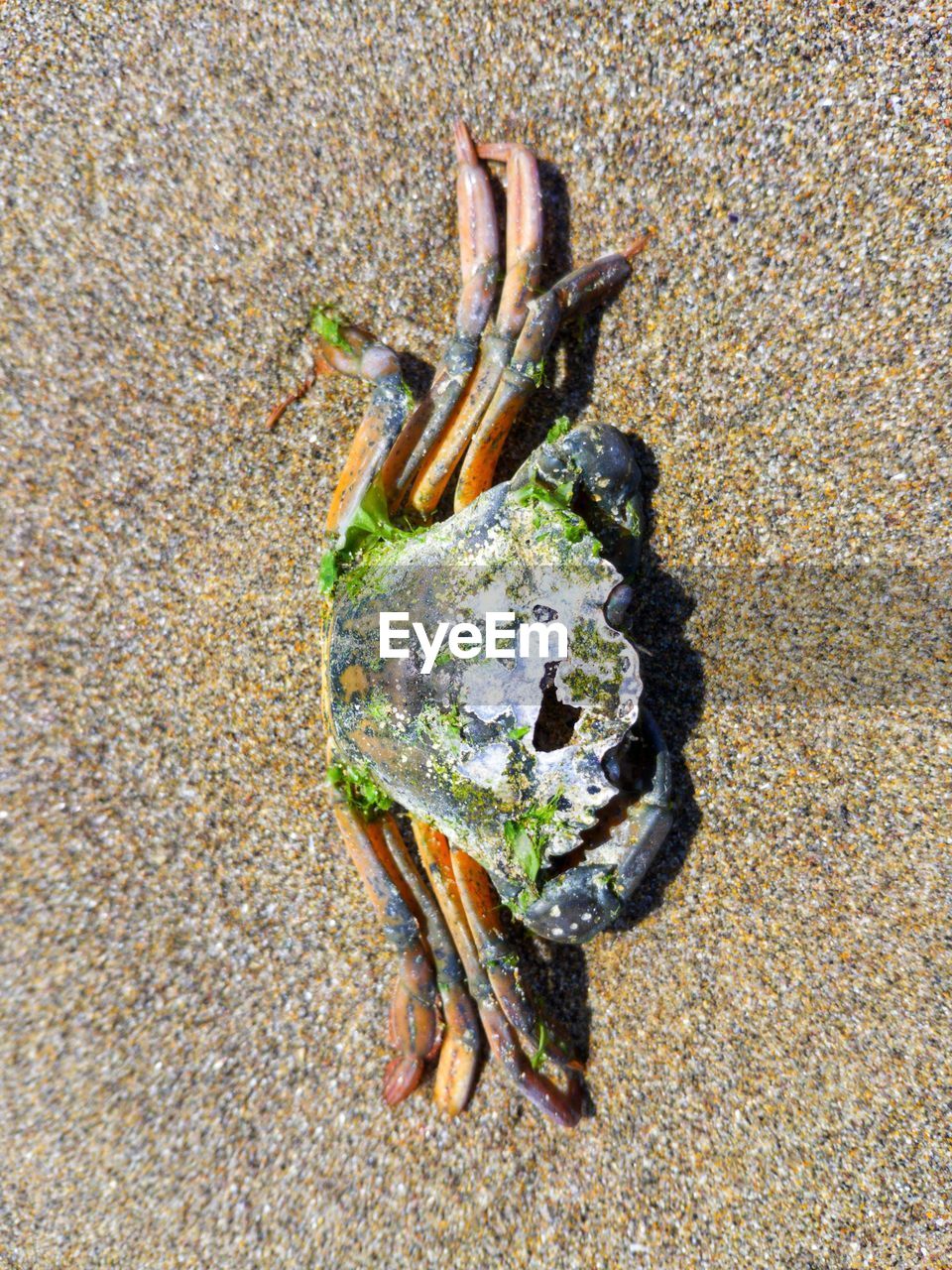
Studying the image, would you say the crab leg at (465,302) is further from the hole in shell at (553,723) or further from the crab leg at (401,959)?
the crab leg at (401,959)

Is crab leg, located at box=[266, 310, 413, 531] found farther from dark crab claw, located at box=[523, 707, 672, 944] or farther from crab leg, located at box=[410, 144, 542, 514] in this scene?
dark crab claw, located at box=[523, 707, 672, 944]

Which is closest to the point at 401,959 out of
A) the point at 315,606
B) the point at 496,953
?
the point at 496,953

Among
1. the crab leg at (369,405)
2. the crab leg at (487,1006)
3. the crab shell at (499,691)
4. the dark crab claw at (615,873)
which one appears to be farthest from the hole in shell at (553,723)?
the crab leg at (369,405)

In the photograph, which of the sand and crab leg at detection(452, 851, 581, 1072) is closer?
the sand

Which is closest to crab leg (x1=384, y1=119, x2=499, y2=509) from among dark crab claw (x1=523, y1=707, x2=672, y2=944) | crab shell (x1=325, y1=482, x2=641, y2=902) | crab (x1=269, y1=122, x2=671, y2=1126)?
crab (x1=269, y1=122, x2=671, y2=1126)

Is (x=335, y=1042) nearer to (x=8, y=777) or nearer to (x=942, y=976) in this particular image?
(x=8, y=777)

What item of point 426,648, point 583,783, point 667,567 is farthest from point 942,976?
point 426,648
